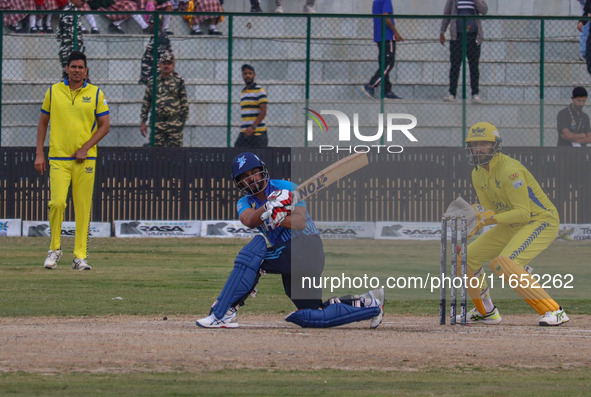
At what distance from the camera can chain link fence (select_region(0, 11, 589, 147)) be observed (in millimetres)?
20906

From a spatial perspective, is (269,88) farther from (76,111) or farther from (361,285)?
(361,285)

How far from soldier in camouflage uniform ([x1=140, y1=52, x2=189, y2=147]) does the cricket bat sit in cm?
1095

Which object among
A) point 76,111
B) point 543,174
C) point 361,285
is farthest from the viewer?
point 543,174

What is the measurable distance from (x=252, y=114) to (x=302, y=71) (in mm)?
1403

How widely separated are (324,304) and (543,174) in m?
7.52

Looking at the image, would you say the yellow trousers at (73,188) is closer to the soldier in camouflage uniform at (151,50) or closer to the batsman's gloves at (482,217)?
the batsman's gloves at (482,217)

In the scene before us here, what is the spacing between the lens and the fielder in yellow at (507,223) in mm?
10289

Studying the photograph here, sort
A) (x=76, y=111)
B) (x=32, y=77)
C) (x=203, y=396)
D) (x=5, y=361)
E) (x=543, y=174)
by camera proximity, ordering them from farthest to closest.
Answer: (x=32, y=77) < (x=543, y=174) < (x=76, y=111) < (x=5, y=361) < (x=203, y=396)

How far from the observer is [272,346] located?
27.8ft

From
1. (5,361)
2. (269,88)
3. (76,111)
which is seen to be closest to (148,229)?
(269,88)

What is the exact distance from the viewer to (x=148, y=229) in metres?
20.2

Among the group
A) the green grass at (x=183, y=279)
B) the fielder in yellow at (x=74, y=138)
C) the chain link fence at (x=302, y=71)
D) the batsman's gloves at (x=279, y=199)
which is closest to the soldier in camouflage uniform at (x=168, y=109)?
the chain link fence at (x=302, y=71)

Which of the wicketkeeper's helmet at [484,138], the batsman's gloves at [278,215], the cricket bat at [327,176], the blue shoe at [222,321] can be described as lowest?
the blue shoe at [222,321]

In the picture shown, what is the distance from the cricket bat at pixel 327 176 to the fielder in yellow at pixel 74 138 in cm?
477
